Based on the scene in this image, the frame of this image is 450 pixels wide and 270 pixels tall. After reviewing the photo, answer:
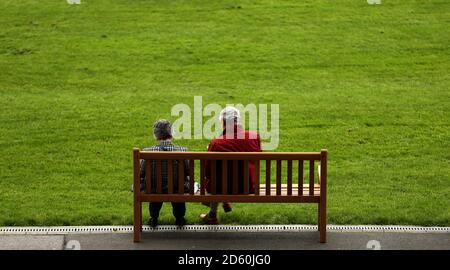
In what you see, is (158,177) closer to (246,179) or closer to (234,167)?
(234,167)

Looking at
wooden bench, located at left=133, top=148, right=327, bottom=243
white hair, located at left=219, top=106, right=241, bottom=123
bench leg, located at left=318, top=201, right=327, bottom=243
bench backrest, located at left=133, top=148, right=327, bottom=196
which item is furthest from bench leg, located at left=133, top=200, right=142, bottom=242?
bench leg, located at left=318, top=201, right=327, bottom=243

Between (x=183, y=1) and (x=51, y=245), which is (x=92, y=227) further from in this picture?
(x=183, y=1)

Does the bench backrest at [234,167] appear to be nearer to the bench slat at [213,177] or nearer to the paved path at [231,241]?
the bench slat at [213,177]

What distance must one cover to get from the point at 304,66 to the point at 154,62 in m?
2.67

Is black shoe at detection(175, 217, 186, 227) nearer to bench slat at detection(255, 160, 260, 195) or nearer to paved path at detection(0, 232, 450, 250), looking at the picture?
paved path at detection(0, 232, 450, 250)

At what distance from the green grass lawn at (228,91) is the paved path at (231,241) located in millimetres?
454

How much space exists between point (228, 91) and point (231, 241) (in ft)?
20.6

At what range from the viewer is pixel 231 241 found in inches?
336

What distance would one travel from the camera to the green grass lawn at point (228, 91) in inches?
393

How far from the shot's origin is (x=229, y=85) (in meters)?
14.9

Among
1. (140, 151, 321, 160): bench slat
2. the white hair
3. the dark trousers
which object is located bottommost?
the dark trousers

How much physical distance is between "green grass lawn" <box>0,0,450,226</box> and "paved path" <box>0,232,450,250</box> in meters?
0.45

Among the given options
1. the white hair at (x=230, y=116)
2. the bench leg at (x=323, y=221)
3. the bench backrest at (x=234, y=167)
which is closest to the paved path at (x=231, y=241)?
the bench leg at (x=323, y=221)

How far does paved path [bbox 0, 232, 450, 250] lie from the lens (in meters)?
8.35
